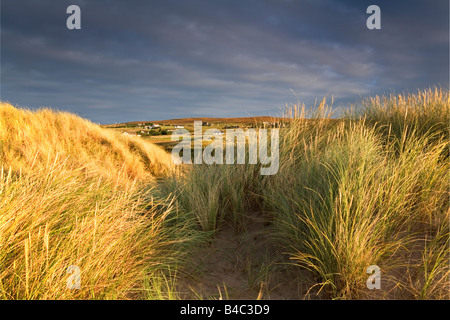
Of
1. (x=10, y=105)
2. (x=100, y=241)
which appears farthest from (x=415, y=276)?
(x=10, y=105)

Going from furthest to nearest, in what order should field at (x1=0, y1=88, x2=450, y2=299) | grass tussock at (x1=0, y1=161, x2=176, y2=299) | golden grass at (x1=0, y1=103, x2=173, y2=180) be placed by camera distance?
1. golden grass at (x1=0, y1=103, x2=173, y2=180)
2. field at (x1=0, y1=88, x2=450, y2=299)
3. grass tussock at (x1=0, y1=161, x2=176, y2=299)

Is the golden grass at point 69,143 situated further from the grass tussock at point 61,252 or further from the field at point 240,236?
the grass tussock at point 61,252

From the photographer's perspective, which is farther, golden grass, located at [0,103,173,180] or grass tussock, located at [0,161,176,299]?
golden grass, located at [0,103,173,180]

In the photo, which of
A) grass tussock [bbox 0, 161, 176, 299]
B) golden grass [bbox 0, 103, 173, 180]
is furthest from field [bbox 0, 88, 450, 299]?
golden grass [bbox 0, 103, 173, 180]

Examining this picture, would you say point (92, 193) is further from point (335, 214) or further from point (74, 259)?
point (335, 214)

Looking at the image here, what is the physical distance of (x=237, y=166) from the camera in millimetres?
4961

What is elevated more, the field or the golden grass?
the golden grass

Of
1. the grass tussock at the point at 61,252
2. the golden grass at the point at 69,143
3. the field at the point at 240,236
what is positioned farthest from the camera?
the golden grass at the point at 69,143

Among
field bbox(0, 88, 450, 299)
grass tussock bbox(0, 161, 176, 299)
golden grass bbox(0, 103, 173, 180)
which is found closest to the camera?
grass tussock bbox(0, 161, 176, 299)

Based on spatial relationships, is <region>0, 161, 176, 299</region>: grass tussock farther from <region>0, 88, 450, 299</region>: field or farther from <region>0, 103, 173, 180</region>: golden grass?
<region>0, 103, 173, 180</region>: golden grass

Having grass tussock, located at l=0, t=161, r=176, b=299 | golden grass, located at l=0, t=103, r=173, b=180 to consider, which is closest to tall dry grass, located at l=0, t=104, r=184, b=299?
grass tussock, located at l=0, t=161, r=176, b=299

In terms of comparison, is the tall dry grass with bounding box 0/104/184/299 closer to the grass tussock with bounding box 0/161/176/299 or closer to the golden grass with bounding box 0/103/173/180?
the grass tussock with bounding box 0/161/176/299

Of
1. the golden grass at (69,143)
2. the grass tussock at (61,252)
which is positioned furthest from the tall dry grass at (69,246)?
the golden grass at (69,143)

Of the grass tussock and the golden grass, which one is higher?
the golden grass
